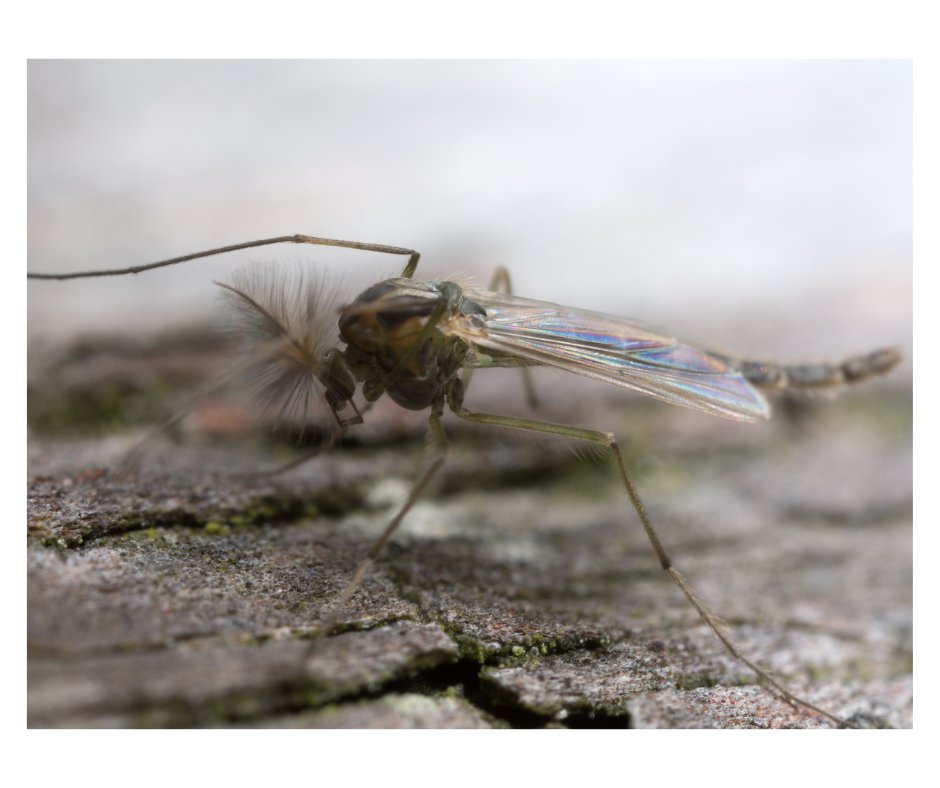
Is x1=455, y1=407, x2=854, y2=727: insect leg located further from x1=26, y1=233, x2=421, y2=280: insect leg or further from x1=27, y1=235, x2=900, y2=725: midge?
x1=26, y1=233, x2=421, y2=280: insect leg

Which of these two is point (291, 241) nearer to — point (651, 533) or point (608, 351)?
point (608, 351)

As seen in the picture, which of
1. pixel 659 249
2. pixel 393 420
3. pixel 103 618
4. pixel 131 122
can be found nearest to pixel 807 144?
pixel 659 249

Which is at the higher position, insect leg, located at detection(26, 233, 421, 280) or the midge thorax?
insect leg, located at detection(26, 233, 421, 280)

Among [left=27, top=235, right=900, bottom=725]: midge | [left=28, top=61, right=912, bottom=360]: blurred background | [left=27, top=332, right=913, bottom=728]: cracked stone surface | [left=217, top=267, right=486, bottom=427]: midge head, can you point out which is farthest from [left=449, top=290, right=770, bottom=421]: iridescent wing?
[left=28, top=61, right=912, bottom=360]: blurred background

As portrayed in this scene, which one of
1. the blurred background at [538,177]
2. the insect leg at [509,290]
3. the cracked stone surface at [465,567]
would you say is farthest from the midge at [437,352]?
the blurred background at [538,177]

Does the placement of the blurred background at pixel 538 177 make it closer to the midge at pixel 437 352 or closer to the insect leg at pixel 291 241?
the insect leg at pixel 291 241

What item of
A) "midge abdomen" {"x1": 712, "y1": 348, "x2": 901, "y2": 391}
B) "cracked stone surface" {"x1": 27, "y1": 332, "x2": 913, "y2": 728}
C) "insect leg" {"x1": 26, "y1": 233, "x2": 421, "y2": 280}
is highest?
"insect leg" {"x1": 26, "y1": 233, "x2": 421, "y2": 280}

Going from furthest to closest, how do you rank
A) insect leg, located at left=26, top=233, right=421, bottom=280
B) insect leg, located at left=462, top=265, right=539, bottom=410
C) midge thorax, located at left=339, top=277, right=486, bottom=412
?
insect leg, located at left=462, top=265, right=539, bottom=410, insect leg, located at left=26, top=233, right=421, bottom=280, midge thorax, located at left=339, top=277, right=486, bottom=412
